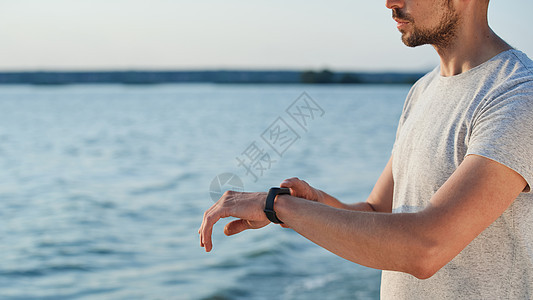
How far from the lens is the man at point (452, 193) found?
4.40 feet

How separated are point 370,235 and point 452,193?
212 millimetres

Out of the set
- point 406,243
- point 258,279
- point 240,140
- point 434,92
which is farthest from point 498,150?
point 240,140

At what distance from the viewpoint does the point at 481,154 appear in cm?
135

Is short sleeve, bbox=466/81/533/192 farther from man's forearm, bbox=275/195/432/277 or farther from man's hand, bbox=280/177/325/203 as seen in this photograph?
man's hand, bbox=280/177/325/203

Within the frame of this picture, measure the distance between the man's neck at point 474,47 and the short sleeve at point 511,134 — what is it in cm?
23

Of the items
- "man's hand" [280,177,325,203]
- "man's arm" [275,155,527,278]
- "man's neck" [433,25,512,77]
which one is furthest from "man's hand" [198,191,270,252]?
"man's neck" [433,25,512,77]

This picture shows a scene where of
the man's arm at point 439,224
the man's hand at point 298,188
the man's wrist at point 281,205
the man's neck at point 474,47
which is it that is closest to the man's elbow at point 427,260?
the man's arm at point 439,224

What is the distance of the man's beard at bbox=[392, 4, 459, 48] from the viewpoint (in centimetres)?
162

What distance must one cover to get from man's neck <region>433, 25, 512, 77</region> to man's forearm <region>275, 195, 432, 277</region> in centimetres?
55

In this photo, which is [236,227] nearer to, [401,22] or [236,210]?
[236,210]

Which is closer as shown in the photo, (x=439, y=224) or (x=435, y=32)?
(x=439, y=224)

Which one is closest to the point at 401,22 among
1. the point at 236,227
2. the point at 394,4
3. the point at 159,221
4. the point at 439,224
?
the point at 394,4

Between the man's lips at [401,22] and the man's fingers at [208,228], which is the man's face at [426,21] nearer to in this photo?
the man's lips at [401,22]

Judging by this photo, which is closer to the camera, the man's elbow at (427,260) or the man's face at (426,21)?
the man's elbow at (427,260)
